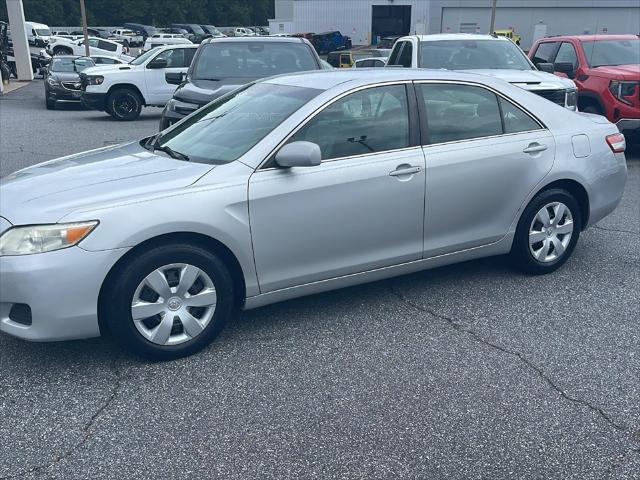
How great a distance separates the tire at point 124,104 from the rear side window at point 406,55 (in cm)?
792

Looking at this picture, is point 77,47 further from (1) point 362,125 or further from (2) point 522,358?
(2) point 522,358

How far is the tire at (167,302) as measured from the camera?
3510 millimetres

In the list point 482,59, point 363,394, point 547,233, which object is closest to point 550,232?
point 547,233

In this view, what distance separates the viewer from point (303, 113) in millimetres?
4066

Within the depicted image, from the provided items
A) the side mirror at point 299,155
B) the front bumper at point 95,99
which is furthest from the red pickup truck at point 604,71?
the front bumper at point 95,99

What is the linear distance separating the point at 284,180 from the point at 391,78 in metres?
1.15

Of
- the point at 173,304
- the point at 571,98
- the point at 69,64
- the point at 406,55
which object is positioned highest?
the point at 406,55

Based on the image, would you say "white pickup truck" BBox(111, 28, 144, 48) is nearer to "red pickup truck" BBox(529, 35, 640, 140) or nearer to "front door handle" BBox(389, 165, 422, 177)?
"red pickup truck" BBox(529, 35, 640, 140)

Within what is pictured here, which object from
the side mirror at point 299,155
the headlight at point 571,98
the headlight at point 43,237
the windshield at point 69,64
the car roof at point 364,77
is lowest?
the windshield at point 69,64

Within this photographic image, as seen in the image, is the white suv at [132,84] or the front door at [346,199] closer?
the front door at [346,199]

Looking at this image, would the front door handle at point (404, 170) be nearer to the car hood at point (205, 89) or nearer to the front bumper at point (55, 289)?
the front bumper at point (55, 289)

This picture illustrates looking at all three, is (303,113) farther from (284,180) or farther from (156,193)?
(156,193)

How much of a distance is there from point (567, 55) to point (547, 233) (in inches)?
302

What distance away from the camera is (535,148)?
4.83 m
